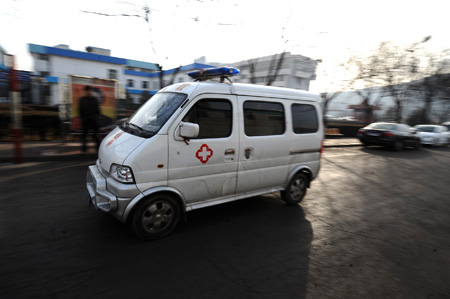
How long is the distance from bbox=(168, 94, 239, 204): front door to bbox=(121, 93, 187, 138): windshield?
200 mm

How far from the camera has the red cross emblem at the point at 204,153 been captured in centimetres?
348

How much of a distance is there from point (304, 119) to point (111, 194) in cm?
350

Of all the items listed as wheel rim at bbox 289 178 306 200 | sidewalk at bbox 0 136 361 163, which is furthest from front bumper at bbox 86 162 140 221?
sidewalk at bbox 0 136 361 163

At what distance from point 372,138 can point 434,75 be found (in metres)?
18.2

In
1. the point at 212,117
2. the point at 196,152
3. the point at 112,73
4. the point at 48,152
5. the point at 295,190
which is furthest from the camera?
the point at 112,73

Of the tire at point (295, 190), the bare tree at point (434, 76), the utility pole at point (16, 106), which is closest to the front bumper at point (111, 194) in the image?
the tire at point (295, 190)

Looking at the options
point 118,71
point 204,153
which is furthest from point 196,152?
point 118,71

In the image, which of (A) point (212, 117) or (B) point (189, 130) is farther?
(A) point (212, 117)

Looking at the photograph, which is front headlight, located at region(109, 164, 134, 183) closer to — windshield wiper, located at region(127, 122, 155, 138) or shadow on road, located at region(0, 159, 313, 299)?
windshield wiper, located at region(127, 122, 155, 138)

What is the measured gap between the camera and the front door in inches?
132

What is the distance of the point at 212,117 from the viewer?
362 cm

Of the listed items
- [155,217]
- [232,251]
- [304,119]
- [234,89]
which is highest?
[234,89]

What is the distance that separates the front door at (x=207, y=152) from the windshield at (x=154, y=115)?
20 cm

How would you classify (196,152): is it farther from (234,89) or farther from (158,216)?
(234,89)
